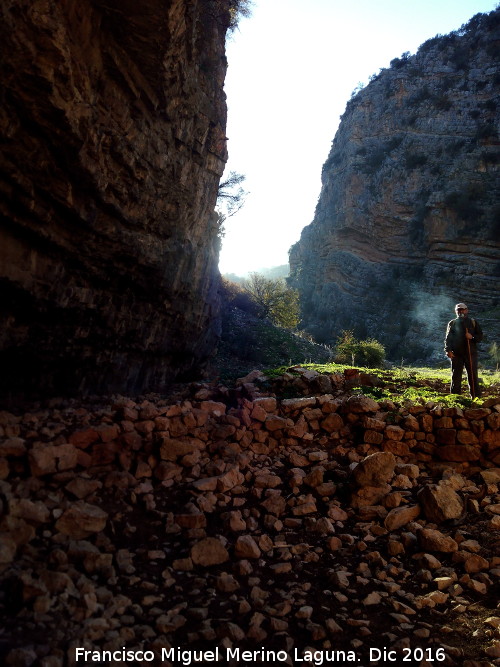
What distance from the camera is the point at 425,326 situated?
32938 mm

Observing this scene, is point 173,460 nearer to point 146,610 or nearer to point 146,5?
point 146,610

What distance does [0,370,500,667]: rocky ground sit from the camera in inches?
111

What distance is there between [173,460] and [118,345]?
3726 mm

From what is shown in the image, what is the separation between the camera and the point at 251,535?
404 cm

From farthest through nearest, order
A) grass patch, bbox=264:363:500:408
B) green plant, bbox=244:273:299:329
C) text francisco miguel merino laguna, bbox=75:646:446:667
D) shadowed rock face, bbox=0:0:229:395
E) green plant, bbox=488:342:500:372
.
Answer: green plant, bbox=244:273:299:329 < green plant, bbox=488:342:500:372 < grass patch, bbox=264:363:500:408 < shadowed rock face, bbox=0:0:229:395 < text francisco miguel merino laguna, bbox=75:646:446:667

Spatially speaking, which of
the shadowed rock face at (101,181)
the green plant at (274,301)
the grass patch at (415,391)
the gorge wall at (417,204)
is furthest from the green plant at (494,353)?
the shadowed rock face at (101,181)

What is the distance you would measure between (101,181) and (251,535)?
16.4ft

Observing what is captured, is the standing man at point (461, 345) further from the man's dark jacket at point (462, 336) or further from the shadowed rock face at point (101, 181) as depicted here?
the shadowed rock face at point (101, 181)

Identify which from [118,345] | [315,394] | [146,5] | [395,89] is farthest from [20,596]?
[395,89]

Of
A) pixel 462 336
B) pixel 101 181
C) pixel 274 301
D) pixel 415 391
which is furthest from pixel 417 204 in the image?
pixel 101 181

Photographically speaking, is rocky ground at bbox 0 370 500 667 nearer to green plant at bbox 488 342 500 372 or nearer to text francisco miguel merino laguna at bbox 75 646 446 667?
text francisco miguel merino laguna at bbox 75 646 446 667

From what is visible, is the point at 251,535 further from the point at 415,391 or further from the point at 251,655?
the point at 415,391

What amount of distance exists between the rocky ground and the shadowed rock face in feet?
6.01

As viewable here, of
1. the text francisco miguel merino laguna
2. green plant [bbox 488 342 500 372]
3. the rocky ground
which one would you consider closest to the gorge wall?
green plant [bbox 488 342 500 372]
